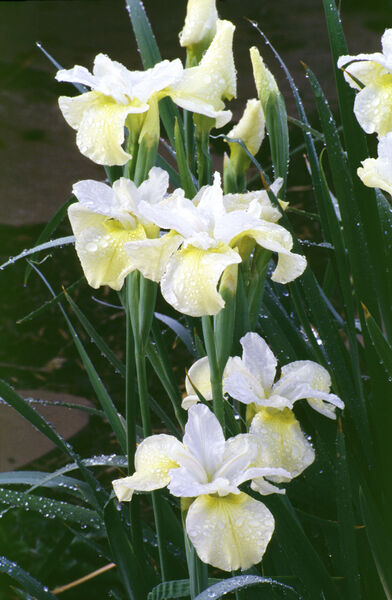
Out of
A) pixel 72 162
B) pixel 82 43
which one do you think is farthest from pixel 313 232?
pixel 82 43

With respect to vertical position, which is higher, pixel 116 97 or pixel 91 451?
pixel 116 97

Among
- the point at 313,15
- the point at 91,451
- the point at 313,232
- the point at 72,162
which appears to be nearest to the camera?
the point at 91,451

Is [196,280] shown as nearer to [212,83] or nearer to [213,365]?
[213,365]

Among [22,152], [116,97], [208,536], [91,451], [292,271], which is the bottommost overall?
[91,451]

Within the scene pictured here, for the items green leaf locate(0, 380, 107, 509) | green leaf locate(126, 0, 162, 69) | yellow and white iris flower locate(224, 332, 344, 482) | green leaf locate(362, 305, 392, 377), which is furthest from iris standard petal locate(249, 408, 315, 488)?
green leaf locate(126, 0, 162, 69)

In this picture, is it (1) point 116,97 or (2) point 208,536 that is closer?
(2) point 208,536

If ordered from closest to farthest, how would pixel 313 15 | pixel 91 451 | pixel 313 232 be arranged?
1. pixel 91 451
2. pixel 313 232
3. pixel 313 15

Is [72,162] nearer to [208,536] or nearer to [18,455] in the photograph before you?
[18,455]
